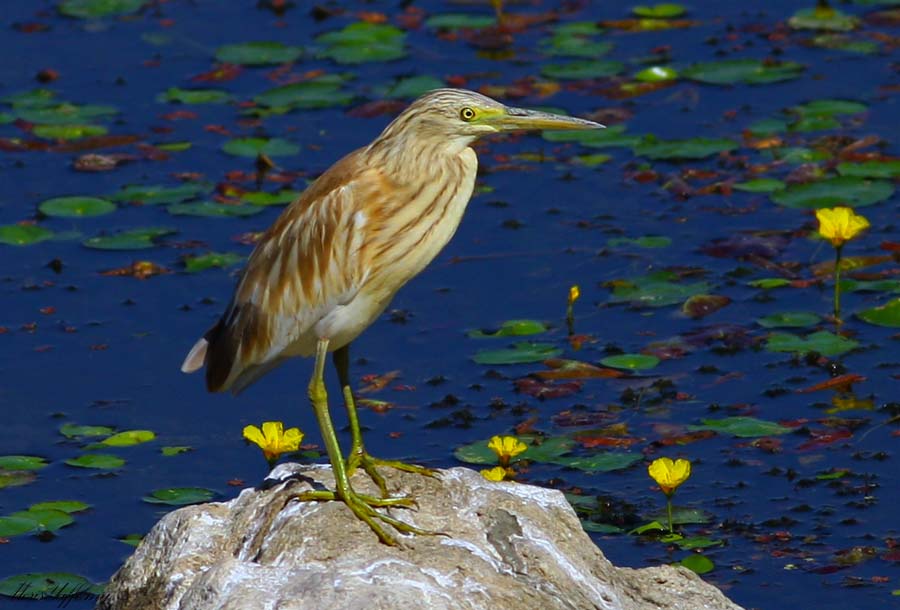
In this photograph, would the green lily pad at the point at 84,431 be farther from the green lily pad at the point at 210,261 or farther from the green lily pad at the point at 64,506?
the green lily pad at the point at 210,261

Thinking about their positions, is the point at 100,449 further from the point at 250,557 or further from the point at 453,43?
the point at 453,43

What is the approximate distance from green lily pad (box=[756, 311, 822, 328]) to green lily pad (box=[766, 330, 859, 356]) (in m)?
0.10

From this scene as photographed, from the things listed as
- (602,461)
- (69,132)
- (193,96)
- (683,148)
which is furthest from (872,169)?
(69,132)

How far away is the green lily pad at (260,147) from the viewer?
38.0 feet

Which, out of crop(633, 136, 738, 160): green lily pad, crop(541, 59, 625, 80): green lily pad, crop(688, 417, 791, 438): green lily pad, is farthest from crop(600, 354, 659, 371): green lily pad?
crop(541, 59, 625, 80): green lily pad

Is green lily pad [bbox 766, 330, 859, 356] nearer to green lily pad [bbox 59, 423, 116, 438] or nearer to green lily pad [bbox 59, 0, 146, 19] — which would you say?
green lily pad [bbox 59, 423, 116, 438]

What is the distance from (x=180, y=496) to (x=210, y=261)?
234 centimetres

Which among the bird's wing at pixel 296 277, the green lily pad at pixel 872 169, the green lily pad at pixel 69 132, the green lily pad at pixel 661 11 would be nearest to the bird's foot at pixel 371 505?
the bird's wing at pixel 296 277

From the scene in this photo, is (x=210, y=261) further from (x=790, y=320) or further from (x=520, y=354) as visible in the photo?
(x=790, y=320)

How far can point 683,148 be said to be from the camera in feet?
37.2

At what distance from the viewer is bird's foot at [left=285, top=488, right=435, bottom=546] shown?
581 centimetres

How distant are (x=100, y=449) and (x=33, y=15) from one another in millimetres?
6050

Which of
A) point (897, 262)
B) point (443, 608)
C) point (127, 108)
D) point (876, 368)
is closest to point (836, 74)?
point (897, 262)

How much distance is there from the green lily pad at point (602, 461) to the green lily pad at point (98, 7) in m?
7.02
